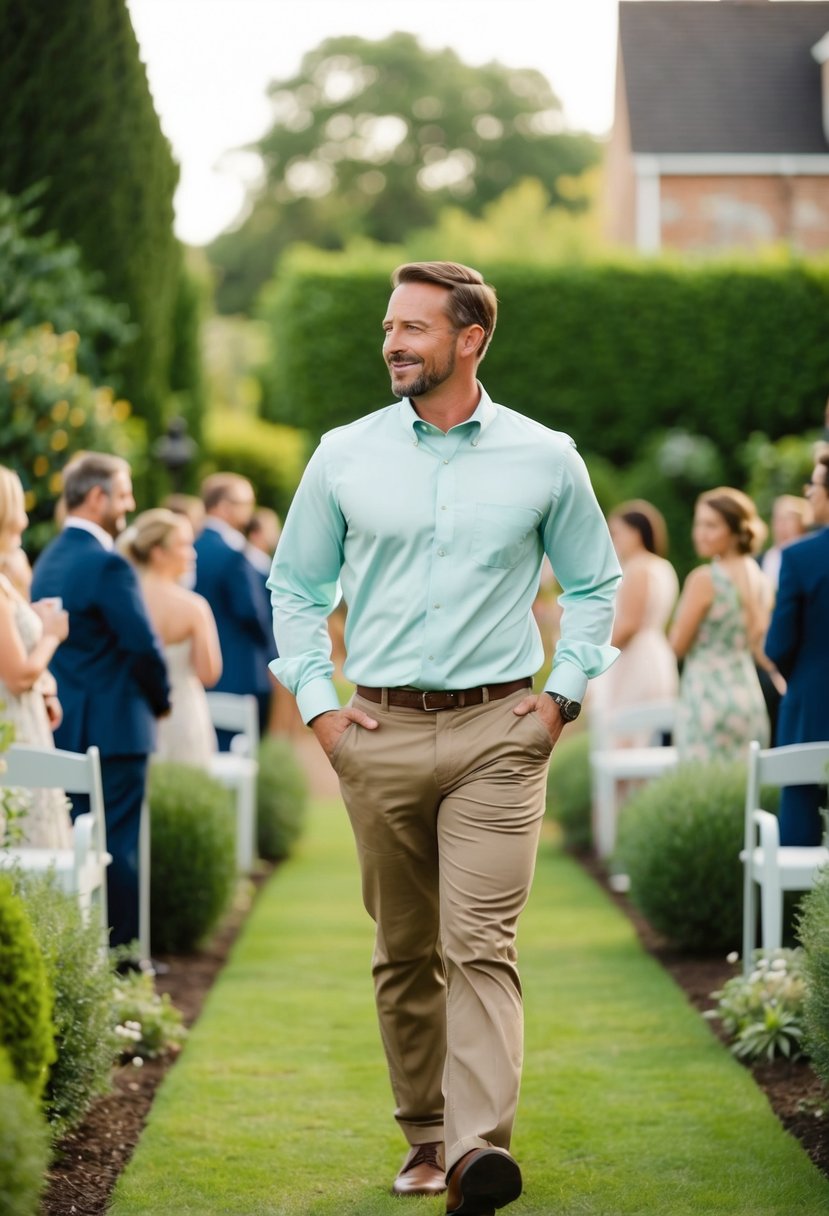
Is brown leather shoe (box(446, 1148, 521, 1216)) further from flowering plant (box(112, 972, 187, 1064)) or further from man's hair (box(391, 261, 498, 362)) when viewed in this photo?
flowering plant (box(112, 972, 187, 1064))

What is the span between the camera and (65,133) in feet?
46.6

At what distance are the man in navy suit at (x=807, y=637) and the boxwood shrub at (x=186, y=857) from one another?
8.68 ft

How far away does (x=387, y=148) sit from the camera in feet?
179

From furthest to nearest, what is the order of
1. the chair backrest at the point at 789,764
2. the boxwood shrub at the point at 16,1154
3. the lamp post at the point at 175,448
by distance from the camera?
the lamp post at the point at 175,448 < the chair backrest at the point at 789,764 < the boxwood shrub at the point at 16,1154

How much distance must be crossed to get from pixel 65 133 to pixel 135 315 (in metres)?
1.95

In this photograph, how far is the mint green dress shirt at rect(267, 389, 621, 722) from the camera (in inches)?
166

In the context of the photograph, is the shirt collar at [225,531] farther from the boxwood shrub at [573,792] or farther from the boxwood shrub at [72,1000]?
the boxwood shrub at [72,1000]

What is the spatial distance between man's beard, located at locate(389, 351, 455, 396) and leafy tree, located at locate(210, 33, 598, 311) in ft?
163

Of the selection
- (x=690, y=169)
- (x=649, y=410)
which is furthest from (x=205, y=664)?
(x=690, y=169)

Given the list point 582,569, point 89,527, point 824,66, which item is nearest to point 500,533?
point 582,569

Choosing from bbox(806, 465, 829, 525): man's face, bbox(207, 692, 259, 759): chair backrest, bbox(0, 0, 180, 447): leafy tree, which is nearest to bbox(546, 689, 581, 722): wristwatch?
bbox(806, 465, 829, 525): man's face

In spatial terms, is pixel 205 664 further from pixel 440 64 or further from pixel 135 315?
pixel 440 64

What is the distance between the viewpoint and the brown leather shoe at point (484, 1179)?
387cm

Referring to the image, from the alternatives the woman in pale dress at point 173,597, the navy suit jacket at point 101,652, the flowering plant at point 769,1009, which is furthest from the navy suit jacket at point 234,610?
the flowering plant at point 769,1009
